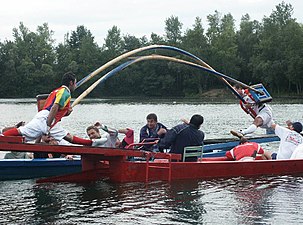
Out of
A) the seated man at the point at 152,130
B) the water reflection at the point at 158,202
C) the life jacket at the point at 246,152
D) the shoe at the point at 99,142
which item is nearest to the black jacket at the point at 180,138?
the water reflection at the point at 158,202

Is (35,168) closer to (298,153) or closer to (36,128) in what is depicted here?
(36,128)

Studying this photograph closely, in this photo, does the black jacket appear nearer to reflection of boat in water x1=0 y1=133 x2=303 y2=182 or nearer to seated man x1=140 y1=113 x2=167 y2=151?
reflection of boat in water x1=0 y1=133 x2=303 y2=182

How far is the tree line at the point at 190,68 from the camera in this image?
264ft

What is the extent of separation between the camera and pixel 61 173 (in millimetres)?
14219

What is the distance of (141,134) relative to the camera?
1422 centimetres

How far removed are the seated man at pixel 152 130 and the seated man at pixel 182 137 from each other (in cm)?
96

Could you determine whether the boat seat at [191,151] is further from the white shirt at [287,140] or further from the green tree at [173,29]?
the green tree at [173,29]

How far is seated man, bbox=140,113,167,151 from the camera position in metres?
13.9

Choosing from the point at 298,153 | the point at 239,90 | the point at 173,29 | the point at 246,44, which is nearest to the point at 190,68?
the point at 246,44

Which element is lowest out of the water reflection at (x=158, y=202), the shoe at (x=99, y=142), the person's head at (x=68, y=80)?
the water reflection at (x=158, y=202)

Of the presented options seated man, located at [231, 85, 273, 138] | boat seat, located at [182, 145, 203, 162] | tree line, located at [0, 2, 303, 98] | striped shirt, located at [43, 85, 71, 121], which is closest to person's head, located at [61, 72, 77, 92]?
striped shirt, located at [43, 85, 71, 121]

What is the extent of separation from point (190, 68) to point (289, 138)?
73.2 meters

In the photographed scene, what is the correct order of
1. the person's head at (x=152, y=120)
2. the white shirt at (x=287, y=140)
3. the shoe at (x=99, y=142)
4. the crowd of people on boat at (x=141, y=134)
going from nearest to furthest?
the crowd of people on boat at (x=141, y=134) < the shoe at (x=99, y=142) < the person's head at (x=152, y=120) < the white shirt at (x=287, y=140)

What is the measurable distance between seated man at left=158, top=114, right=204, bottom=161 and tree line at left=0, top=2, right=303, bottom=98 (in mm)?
65917
